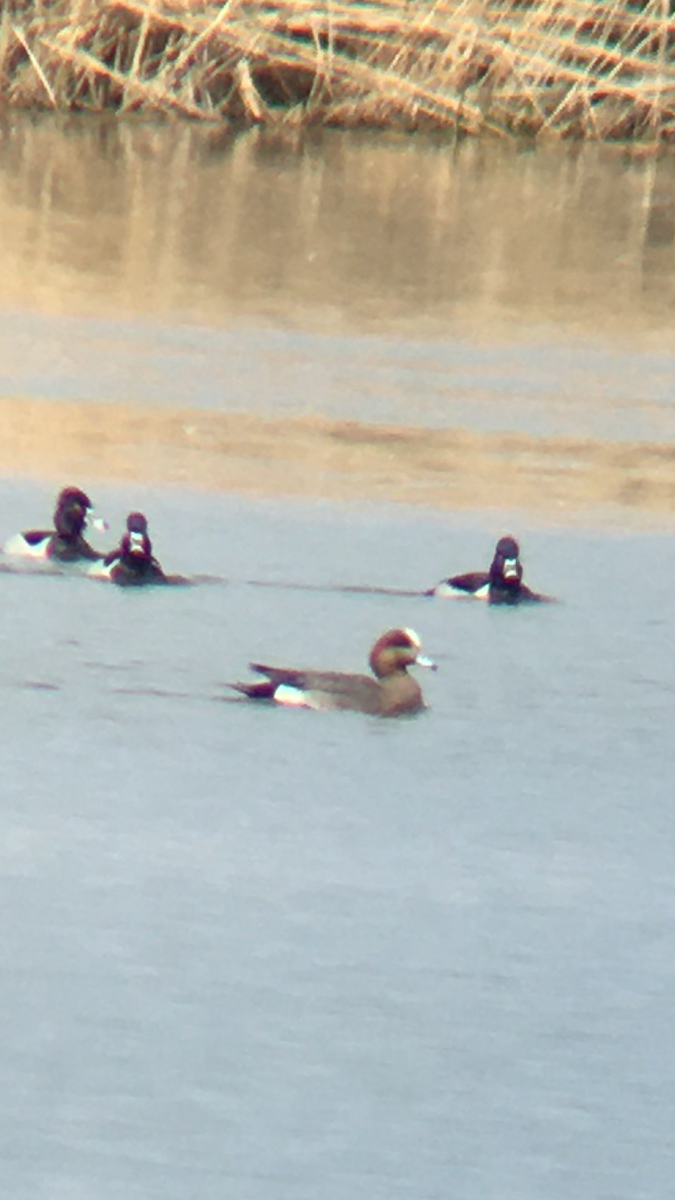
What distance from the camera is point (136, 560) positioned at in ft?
36.3

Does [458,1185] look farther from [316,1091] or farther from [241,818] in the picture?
[241,818]

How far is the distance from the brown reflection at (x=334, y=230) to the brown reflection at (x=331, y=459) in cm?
352

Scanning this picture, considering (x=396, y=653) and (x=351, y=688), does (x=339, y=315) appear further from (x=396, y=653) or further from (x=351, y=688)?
(x=351, y=688)

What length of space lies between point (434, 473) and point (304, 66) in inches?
553

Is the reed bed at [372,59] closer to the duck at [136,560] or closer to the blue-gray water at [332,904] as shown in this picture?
the duck at [136,560]

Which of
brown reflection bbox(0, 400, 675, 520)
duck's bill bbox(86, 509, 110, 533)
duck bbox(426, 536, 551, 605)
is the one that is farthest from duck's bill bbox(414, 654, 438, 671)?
brown reflection bbox(0, 400, 675, 520)

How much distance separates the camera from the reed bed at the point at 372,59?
2542 centimetres

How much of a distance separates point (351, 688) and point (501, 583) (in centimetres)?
156

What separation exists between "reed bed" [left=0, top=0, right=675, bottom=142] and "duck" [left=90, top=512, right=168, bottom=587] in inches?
579

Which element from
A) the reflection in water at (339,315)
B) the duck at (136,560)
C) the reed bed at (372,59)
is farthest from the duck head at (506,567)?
the reed bed at (372,59)

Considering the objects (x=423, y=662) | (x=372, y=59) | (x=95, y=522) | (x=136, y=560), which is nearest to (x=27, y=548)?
(x=95, y=522)

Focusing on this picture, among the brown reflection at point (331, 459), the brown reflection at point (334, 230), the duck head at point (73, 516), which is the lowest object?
the brown reflection at point (334, 230)

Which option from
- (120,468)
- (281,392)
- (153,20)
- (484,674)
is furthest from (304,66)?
(484,674)

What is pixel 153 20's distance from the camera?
84.8 feet
